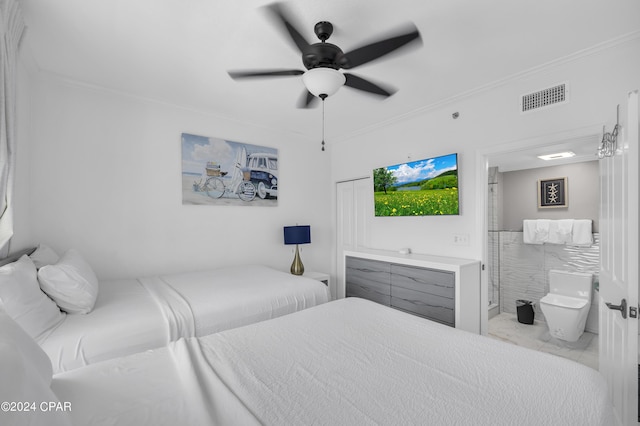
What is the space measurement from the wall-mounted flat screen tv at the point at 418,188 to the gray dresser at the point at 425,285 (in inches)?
21.5

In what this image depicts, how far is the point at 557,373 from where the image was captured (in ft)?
3.99

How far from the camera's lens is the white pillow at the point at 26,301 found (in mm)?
1468

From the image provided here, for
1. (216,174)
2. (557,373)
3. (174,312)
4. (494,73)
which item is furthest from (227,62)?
(557,373)

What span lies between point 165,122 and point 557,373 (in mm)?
3813

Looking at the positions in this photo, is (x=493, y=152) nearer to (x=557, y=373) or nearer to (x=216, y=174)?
(x=557, y=373)

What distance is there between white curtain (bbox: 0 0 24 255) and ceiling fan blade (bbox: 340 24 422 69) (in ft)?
6.08

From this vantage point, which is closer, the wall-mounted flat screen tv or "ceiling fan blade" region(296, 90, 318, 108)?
"ceiling fan blade" region(296, 90, 318, 108)

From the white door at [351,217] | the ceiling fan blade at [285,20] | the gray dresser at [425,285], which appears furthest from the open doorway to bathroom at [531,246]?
the ceiling fan blade at [285,20]

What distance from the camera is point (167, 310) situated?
2.03 meters

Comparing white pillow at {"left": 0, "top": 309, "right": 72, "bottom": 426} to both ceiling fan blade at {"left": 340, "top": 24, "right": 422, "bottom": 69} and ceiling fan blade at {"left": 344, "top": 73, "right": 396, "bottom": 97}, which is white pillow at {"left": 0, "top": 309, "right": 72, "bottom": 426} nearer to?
ceiling fan blade at {"left": 340, "top": 24, "right": 422, "bottom": 69}

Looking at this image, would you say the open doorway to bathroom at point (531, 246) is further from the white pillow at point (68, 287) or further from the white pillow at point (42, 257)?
the white pillow at point (42, 257)

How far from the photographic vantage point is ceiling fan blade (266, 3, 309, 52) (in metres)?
1.53

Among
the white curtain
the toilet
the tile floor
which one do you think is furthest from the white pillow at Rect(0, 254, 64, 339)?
the toilet

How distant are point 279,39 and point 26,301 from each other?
7.14 feet
